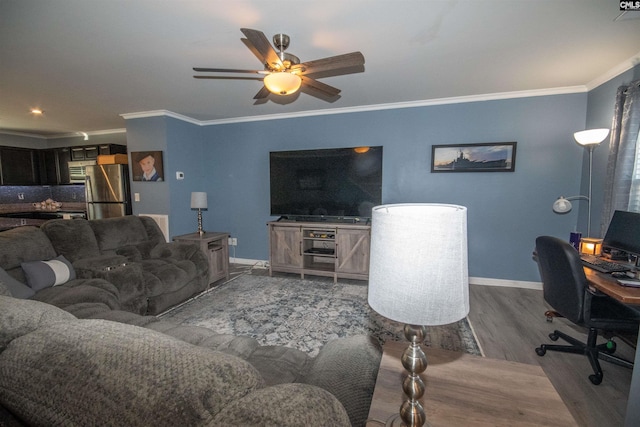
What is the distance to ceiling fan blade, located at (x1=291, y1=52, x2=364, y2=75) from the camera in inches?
70.2

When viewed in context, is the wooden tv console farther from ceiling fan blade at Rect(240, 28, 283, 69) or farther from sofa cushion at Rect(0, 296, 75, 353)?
sofa cushion at Rect(0, 296, 75, 353)

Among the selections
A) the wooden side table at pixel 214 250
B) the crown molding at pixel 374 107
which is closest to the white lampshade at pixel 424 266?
the wooden side table at pixel 214 250

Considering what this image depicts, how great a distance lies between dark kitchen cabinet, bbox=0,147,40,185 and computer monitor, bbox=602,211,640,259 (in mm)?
8849

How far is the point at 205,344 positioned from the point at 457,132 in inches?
141

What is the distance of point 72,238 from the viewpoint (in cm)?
247

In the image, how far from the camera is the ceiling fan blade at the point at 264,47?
151cm

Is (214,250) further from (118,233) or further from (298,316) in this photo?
(298,316)

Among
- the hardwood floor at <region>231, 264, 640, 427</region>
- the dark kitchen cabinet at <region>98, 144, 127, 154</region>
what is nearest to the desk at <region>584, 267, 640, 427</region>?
the hardwood floor at <region>231, 264, 640, 427</region>

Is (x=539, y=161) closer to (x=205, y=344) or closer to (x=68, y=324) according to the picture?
(x=205, y=344)

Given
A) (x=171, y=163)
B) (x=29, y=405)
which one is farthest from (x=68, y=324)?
(x=171, y=163)

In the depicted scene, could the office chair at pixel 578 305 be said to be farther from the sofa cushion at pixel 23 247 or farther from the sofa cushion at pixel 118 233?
the sofa cushion at pixel 23 247

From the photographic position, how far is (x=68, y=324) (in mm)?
667

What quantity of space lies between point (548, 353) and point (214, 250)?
352 cm

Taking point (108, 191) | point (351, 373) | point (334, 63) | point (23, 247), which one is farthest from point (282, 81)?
point (108, 191)
